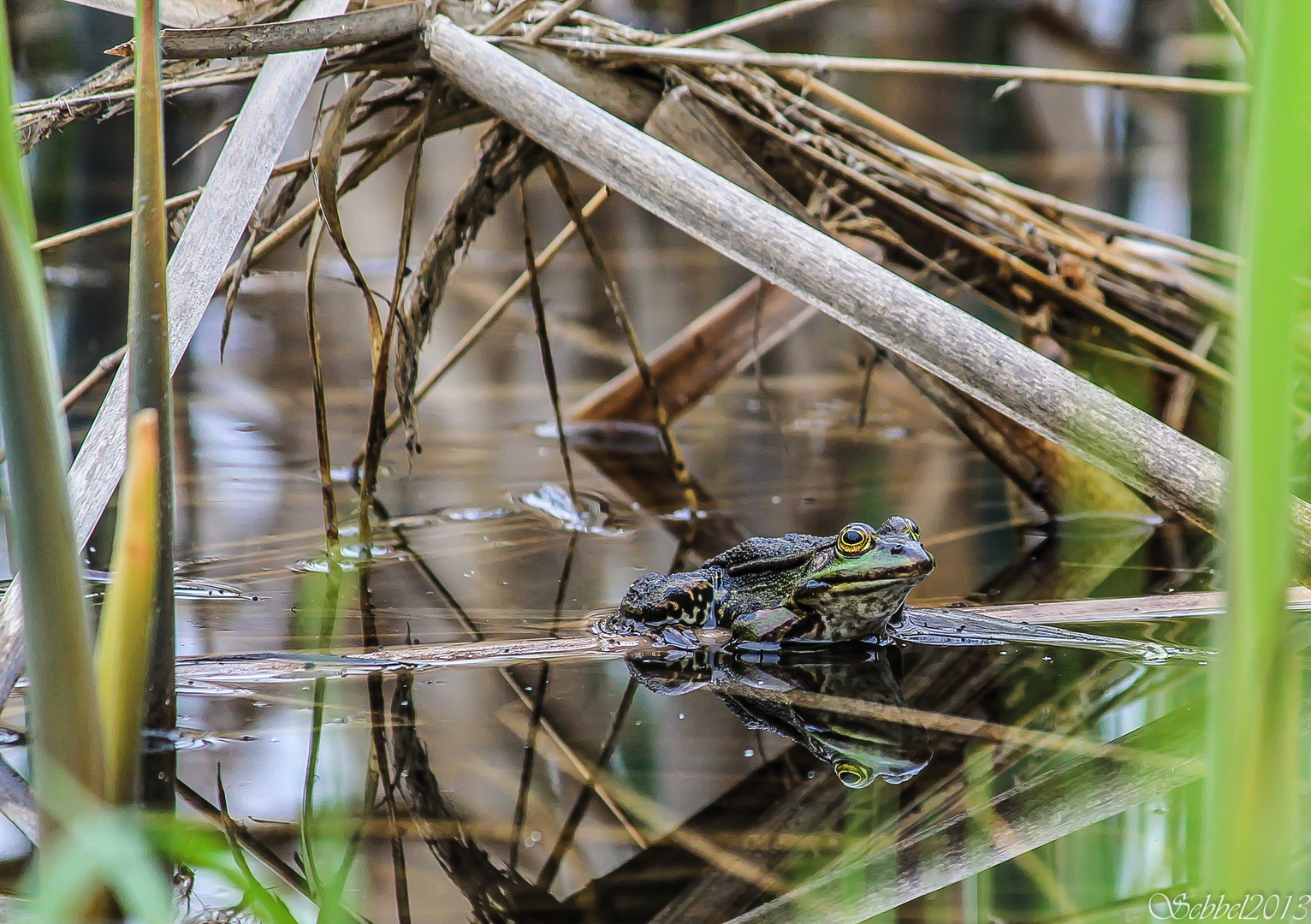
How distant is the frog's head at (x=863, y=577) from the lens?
2.94 m

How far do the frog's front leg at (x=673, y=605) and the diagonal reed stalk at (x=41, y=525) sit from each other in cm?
187

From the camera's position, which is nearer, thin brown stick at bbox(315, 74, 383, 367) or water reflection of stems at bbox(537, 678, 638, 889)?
water reflection of stems at bbox(537, 678, 638, 889)

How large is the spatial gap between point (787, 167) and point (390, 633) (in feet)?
7.17

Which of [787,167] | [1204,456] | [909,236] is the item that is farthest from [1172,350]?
[1204,456]

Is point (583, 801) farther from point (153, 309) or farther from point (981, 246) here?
point (981, 246)

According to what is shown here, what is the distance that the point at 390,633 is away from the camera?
302cm

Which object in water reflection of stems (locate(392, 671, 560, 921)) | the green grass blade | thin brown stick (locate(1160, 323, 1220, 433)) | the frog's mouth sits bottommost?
water reflection of stems (locate(392, 671, 560, 921))

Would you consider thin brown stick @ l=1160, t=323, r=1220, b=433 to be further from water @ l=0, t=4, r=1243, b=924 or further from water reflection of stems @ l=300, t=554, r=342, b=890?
water reflection of stems @ l=300, t=554, r=342, b=890

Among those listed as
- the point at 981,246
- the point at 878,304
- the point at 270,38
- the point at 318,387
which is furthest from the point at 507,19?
the point at 981,246

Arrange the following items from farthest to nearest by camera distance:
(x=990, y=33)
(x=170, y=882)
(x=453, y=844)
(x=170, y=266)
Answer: (x=990, y=33)
(x=170, y=266)
(x=453, y=844)
(x=170, y=882)

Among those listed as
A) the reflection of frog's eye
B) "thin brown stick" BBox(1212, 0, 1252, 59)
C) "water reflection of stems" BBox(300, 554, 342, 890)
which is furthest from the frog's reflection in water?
"thin brown stick" BBox(1212, 0, 1252, 59)

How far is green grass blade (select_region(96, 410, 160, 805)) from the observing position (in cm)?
113

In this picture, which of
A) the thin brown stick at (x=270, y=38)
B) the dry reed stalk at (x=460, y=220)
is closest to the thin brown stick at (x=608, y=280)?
the dry reed stalk at (x=460, y=220)

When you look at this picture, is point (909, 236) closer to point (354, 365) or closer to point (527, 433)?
point (527, 433)
